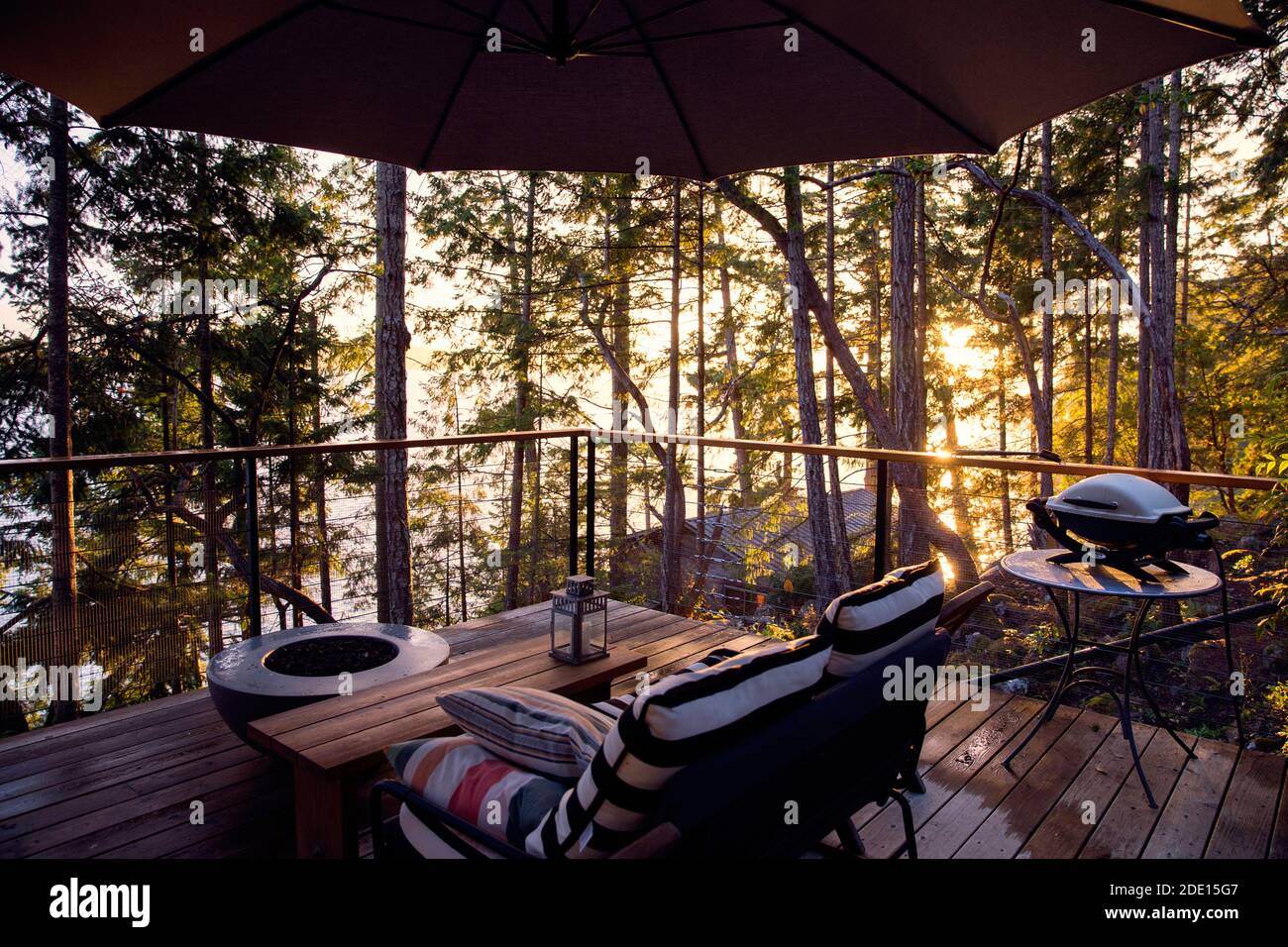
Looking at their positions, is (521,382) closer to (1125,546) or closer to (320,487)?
(320,487)

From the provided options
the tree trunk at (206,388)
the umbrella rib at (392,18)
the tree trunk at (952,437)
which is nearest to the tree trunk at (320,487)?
the tree trunk at (206,388)

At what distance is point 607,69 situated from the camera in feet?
8.79

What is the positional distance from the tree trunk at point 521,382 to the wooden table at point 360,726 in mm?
→ 11203

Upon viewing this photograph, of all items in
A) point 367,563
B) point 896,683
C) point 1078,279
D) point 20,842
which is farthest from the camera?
point 1078,279

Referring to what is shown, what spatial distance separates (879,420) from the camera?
10.8 metres

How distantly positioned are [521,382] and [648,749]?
1374cm

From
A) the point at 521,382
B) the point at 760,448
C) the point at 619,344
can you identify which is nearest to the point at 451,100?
the point at 760,448

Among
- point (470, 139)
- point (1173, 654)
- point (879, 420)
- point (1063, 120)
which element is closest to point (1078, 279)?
point (1063, 120)

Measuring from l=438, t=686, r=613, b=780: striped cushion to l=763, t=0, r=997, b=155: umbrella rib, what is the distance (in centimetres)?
206

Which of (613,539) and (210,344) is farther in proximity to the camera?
(613,539)

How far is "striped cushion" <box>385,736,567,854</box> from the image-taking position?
4.82 ft

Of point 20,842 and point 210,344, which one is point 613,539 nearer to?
point 210,344

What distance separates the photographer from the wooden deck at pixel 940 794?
240cm

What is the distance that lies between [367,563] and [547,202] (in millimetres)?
7074
